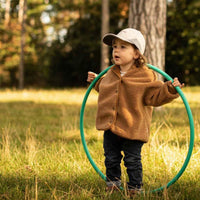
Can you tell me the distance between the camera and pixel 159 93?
2709 millimetres

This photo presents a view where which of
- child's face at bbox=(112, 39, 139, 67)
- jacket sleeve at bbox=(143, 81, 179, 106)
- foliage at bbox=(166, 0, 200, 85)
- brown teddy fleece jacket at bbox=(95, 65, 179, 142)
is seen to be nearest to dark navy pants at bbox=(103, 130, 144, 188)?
brown teddy fleece jacket at bbox=(95, 65, 179, 142)

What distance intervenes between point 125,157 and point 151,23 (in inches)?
159

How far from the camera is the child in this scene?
8.84ft

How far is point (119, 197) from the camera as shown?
268 cm

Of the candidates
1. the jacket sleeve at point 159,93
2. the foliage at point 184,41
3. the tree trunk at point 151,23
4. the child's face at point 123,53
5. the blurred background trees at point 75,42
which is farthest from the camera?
the blurred background trees at point 75,42

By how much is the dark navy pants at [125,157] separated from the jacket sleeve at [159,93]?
1.14 feet

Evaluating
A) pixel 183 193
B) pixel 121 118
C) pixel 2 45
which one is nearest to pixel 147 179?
pixel 183 193

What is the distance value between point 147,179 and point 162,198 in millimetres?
430

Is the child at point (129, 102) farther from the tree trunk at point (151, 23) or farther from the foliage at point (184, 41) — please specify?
the foliage at point (184, 41)

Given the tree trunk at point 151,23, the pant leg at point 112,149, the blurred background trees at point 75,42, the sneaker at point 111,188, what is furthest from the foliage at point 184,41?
the sneaker at point 111,188

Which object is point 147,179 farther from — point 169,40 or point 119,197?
point 169,40

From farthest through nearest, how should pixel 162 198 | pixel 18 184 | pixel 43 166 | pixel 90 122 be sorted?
pixel 90 122
pixel 43 166
pixel 18 184
pixel 162 198

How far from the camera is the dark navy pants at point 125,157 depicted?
2.74 metres

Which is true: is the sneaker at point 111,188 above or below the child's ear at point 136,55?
below
